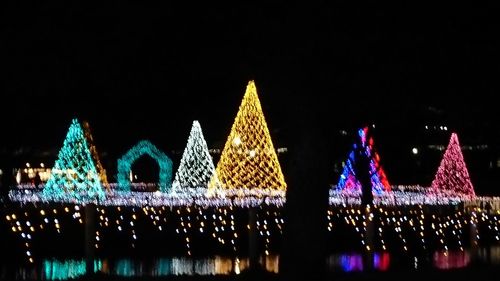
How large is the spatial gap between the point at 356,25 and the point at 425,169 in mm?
38992

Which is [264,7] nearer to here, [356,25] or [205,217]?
[356,25]

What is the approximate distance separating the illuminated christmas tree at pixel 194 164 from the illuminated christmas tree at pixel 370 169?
177 inches

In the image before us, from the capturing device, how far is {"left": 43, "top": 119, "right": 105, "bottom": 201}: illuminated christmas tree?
1128 inches

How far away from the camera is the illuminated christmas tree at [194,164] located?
104ft

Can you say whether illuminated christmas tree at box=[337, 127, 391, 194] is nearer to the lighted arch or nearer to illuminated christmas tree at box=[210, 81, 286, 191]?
illuminated christmas tree at box=[210, 81, 286, 191]

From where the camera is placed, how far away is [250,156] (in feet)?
86.3

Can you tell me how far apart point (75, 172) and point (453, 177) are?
14067mm

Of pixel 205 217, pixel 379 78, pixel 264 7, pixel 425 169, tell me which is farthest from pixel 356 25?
pixel 425 169

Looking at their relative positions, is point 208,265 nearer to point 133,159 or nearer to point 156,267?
point 156,267

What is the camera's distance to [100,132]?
4622 cm

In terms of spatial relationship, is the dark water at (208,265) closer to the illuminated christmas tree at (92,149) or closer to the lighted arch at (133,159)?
the illuminated christmas tree at (92,149)

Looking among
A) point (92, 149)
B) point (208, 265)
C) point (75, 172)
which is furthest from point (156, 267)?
point (92, 149)

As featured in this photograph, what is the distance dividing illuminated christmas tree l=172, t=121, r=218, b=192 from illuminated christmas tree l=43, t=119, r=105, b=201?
3.56m

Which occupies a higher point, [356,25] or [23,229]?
[356,25]
